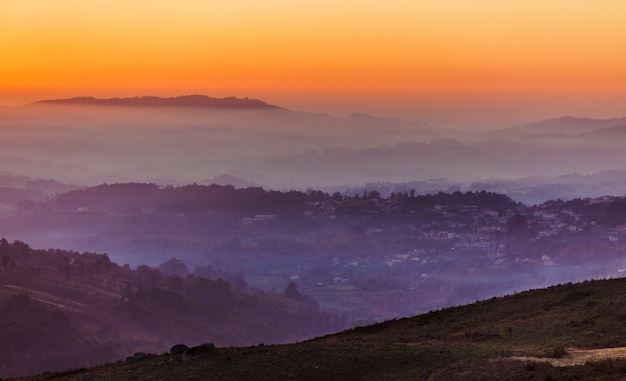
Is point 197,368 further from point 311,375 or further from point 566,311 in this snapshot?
point 566,311

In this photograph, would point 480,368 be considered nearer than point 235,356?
Yes

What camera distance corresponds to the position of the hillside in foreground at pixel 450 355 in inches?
1718

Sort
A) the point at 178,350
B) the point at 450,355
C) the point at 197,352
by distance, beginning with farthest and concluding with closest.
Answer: the point at 178,350
the point at 197,352
the point at 450,355

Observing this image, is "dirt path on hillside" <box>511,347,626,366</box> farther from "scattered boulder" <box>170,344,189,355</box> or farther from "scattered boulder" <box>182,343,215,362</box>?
"scattered boulder" <box>170,344,189,355</box>

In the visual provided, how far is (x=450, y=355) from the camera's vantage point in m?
47.8

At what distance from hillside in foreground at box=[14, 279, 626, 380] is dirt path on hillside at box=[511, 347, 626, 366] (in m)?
0.04

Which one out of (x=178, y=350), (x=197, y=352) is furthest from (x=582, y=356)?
(x=178, y=350)

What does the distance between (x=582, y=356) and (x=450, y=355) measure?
6173 mm

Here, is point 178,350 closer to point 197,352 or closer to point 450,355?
point 197,352

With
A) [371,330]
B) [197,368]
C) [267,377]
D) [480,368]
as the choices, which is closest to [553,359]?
[480,368]

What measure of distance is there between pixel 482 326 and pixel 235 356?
18046mm

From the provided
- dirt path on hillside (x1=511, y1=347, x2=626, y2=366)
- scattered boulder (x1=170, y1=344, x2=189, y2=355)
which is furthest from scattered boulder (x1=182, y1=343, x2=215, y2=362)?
dirt path on hillside (x1=511, y1=347, x2=626, y2=366)

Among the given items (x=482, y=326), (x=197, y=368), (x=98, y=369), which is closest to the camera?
(x=197, y=368)

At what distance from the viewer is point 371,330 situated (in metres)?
65.7
